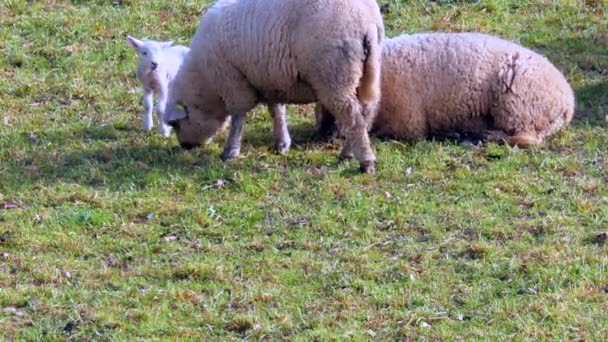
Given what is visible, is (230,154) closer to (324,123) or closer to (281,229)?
(324,123)

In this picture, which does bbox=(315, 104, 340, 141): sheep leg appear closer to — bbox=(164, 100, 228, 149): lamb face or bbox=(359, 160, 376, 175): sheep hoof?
bbox=(164, 100, 228, 149): lamb face

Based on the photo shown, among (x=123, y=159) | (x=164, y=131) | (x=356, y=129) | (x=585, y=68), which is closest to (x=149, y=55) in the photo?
(x=164, y=131)

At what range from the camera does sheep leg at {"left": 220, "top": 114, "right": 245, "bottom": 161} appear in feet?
32.8

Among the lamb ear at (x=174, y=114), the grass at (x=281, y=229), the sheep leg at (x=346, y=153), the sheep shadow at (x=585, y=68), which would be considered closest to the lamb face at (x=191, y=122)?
the lamb ear at (x=174, y=114)

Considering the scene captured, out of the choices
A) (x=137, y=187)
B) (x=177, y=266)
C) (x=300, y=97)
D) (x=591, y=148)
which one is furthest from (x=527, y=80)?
(x=177, y=266)

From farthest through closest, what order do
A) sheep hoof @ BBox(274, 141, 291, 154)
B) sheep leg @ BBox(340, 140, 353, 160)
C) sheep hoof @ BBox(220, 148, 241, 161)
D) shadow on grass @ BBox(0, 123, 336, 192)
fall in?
1. sheep hoof @ BBox(274, 141, 291, 154)
2. sheep hoof @ BBox(220, 148, 241, 161)
3. sheep leg @ BBox(340, 140, 353, 160)
4. shadow on grass @ BBox(0, 123, 336, 192)

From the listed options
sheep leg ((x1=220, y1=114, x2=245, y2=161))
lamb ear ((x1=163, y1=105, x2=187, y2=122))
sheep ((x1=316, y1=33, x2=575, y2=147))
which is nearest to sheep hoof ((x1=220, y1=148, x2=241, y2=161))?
sheep leg ((x1=220, y1=114, x2=245, y2=161))

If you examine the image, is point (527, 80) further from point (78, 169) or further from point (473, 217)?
point (78, 169)

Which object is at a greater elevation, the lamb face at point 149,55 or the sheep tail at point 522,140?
the lamb face at point 149,55

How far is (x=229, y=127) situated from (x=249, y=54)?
123cm

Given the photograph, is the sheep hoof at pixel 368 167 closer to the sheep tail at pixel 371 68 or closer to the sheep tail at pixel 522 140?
the sheep tail at pixel 371 68

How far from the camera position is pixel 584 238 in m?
7.96

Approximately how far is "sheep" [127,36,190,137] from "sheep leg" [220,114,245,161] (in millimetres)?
718

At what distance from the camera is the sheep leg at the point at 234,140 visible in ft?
32.8
